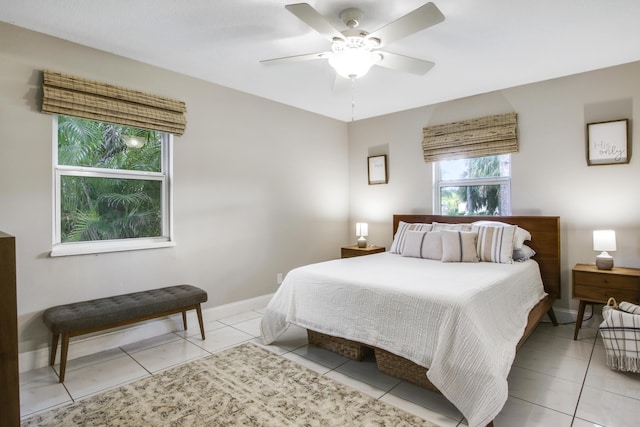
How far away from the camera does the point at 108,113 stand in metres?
2.82

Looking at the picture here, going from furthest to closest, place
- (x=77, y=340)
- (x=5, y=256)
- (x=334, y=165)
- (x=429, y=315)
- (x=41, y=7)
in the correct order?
(x=334, y=165) → (x=77, y=340) → (x=41, y=7) → (x=429, y=315) → (x=5, y=256)

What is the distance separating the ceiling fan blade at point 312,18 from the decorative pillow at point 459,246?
82.5 inches

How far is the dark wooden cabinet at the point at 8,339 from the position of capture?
1.41 metres

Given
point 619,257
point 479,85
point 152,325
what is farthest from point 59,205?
point 619,257

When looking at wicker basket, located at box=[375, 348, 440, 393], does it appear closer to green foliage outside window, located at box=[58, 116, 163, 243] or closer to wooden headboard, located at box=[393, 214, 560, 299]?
wooden headboard, located at box=[393, 214, 560, 299]

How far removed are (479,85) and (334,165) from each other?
2.12 meters

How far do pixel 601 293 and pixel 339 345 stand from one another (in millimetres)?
2240

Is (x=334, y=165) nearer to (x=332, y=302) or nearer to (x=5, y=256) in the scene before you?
(x=332, y=302)

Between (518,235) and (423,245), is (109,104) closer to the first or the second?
(423,245)

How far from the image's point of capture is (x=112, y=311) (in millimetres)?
2506

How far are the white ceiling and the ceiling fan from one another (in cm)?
17

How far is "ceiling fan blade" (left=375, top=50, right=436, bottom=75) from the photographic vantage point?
241 cm

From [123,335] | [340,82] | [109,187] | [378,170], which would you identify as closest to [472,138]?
[378,170]

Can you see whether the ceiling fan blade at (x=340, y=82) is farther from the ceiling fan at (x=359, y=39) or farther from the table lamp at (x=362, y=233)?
the table lamp at (x=362, y=233)
